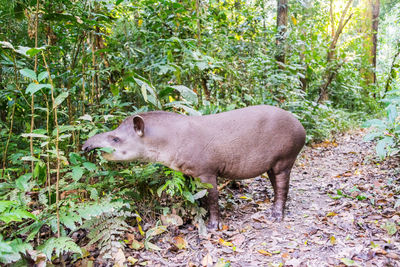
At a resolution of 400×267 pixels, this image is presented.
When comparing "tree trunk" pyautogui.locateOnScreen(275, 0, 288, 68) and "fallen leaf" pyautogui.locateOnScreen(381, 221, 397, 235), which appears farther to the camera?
"tree trunk" pyautogui.locateOnScreen(275, 0, 288, 68)

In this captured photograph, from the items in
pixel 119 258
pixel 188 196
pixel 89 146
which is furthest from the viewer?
pixel 188 196

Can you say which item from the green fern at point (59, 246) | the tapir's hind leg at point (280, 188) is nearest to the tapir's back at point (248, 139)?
the tapir's hind leg at point (280, 188)

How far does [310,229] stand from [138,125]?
2.26 metres

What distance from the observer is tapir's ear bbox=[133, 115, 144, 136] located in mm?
3229

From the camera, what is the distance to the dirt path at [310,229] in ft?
9.37

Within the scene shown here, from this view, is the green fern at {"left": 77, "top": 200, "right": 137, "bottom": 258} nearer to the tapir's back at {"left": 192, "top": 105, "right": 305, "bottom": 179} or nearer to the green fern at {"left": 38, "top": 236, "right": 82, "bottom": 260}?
the green fern at {"left": 38, "top": 236, "right": 82, "bottom": 260}

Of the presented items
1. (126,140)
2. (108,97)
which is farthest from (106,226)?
(108,97)

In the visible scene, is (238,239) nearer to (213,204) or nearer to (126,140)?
(213,204)

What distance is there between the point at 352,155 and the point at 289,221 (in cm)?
369

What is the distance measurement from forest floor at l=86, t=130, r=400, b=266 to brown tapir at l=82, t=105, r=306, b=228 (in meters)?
0.33

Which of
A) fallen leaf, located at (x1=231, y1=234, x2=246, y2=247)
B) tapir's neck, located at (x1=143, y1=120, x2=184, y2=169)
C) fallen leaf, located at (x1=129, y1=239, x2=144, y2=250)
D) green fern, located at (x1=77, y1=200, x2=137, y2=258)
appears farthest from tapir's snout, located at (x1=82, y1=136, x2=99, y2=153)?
fallen leaf, located at (x1=231, y1=234, x2=246, y2=247)

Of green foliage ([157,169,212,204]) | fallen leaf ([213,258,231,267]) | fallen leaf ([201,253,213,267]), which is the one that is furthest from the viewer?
green foliage ([157,169,212,204])

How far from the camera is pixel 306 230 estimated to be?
342 centimetres

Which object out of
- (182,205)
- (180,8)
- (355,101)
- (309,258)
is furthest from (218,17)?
(355,101)
